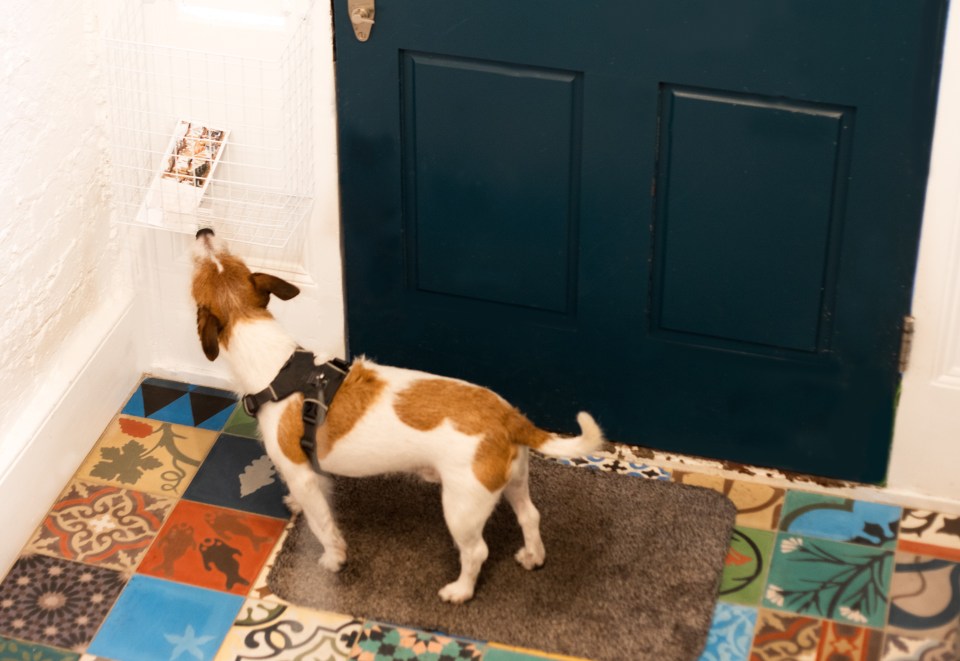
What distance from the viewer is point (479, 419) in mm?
2541

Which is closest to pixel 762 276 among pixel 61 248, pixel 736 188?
pixel 736 188

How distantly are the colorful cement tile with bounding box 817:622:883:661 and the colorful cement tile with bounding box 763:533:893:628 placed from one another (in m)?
0.02

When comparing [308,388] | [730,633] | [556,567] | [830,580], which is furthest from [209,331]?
[830,580]

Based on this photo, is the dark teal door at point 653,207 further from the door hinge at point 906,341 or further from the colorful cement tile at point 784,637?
the colorful cement tile at point 784,637

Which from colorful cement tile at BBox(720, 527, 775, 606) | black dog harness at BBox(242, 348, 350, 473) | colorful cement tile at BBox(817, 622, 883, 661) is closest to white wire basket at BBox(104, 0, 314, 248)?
black dog harness at BBox(242, 348, 350, 473)

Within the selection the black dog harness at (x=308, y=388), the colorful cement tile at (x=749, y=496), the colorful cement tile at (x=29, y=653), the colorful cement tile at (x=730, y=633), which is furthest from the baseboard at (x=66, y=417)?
the colorful cement tile at (x=730, y=633)

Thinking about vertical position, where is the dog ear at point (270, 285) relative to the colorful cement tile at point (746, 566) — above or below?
above

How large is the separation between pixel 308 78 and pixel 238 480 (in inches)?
37.0

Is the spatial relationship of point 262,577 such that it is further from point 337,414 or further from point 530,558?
point 530,558

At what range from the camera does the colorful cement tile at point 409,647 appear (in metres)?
2.64

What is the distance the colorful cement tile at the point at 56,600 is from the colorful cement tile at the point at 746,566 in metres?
1.29

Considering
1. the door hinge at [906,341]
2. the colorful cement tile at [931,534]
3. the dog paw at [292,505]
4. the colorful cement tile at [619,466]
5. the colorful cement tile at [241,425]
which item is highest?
the door hinge at [906,341]

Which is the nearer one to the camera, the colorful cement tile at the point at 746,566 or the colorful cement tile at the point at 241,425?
the colorful cement tile at the point at 746,566

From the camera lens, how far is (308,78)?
2.90m
